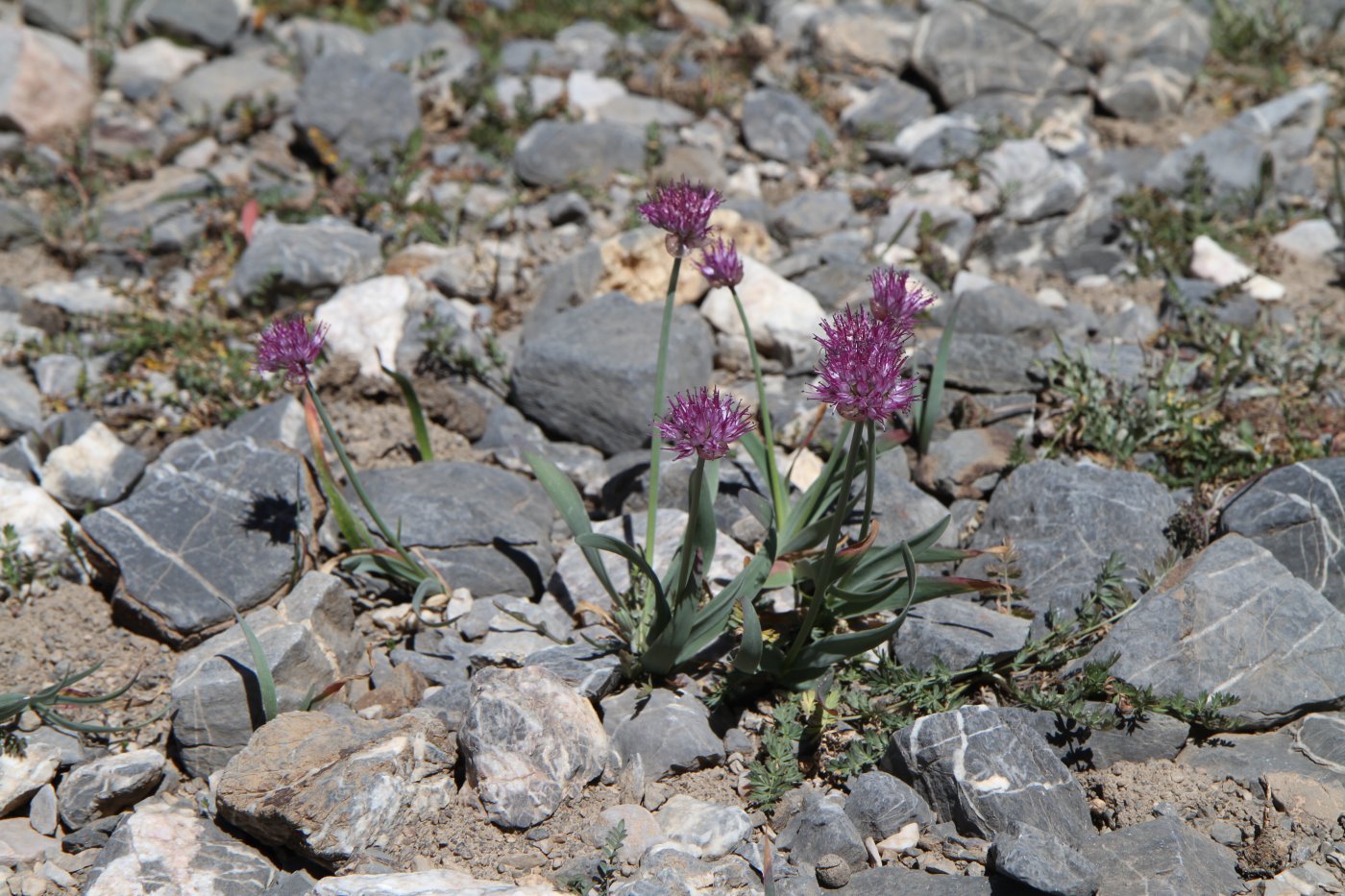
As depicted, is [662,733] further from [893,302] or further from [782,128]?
[782,128]

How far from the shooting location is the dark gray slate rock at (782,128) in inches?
287

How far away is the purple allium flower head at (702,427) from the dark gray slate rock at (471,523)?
153 centimetres

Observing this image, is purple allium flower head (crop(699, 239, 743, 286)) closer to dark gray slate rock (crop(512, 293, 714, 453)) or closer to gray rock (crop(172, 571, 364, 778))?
dark gray slate rock (crop(512, 293, 714, 453))

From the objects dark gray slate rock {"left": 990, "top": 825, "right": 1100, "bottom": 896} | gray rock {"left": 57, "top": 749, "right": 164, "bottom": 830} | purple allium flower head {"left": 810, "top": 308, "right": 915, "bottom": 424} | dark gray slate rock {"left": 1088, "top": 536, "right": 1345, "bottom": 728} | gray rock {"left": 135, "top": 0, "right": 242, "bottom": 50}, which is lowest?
gray rock {"left": 57, "top": 749, "right": 164, "bottom": 830}

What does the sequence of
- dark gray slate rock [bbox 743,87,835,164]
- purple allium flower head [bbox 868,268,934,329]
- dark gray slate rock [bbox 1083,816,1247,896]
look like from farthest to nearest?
dark gray slate rock [bbox 743,87,835,164], purple allium flower head [bbox 868,268,934,329], dark gray slate rock [bbox 1083,816,1247,896]

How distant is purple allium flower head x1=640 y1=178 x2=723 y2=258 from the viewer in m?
3.44

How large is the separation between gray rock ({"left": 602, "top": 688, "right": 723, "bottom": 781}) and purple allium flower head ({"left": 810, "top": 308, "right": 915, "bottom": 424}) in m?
1.27

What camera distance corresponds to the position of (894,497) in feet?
14.6

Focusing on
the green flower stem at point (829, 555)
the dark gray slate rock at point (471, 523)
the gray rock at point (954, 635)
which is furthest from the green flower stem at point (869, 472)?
the dark gray slate rock at point (471, 523)

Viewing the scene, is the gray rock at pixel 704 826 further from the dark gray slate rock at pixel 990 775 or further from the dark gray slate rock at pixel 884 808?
the dark gray slate rock at pixel 990 775

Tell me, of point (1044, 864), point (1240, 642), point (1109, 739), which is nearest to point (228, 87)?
point (1109, 739)

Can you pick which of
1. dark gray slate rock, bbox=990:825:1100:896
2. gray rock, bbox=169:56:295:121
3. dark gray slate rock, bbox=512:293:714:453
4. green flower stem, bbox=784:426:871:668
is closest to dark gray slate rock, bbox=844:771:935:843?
dark gray slate rock, bbox=990:825:1100:896

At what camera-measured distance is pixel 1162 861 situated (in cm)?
314

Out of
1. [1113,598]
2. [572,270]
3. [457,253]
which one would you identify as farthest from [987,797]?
[457,253]
